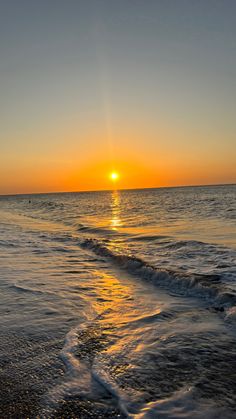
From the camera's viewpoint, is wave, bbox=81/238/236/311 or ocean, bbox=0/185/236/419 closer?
ocean, bbox=0/185/236/419

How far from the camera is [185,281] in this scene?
8.52 m

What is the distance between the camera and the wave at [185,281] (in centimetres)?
727

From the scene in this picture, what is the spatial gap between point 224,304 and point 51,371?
419 centimetres

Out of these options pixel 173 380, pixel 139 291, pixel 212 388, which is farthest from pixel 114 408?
pixel 139 291

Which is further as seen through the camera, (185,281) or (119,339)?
(185,281)

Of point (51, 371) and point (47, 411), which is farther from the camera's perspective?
point (51, 371)

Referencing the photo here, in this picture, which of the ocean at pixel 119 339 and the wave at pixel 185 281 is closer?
the ocean at pixel 119 339

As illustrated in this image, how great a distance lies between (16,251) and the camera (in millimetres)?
13977

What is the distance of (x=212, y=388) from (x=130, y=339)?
1666 mm

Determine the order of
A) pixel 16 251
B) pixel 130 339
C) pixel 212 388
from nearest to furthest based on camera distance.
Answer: pixel 212 388
pixel 130 339
pixel 16 251

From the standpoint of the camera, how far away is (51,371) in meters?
4.11

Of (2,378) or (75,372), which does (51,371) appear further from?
(2,378)

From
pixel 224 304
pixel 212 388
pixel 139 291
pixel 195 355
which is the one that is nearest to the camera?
pixel 212 388

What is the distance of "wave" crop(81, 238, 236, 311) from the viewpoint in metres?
7.27
